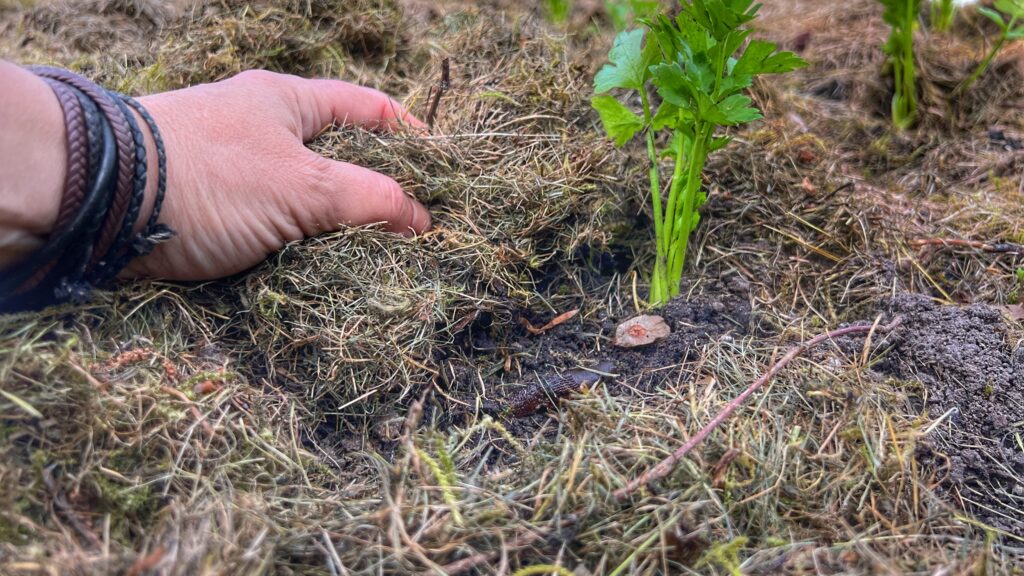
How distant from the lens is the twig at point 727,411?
4.16 ft

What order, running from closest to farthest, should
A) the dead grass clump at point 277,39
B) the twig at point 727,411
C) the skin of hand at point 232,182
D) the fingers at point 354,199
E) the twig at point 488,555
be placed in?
the twig at point 488,555
the twig at point 727,411
the skin of hand at point 232,182
the fingers at point 354,199
the dead grass clump at point 277,39

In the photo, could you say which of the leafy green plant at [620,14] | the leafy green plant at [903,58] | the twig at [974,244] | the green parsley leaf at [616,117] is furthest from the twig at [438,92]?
the leafy green plant at [903,58]

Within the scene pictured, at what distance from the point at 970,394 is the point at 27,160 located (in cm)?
214

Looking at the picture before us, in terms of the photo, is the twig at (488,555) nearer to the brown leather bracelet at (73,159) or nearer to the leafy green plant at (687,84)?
the leafy green plant at (687,84)

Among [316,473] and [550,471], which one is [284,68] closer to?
[316,473]

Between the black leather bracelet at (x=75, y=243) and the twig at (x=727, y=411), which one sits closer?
the twig at (x=727, y=411)

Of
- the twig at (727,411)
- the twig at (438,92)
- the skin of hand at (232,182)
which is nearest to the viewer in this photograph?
the twig at (727,411)

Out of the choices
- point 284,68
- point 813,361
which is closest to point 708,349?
point 813,361

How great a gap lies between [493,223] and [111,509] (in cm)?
116

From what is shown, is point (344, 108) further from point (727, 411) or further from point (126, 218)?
point (727, 411)

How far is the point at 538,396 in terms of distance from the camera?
1687mm

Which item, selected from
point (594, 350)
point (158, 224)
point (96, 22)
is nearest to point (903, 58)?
point (594, 350)

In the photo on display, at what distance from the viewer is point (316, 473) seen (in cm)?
148

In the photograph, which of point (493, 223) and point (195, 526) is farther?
point (493, 223)
